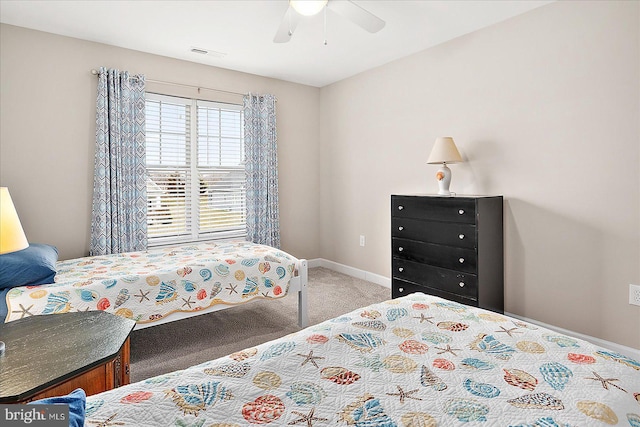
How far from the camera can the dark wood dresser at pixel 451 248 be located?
2.96 meters

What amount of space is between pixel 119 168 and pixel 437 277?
3114 millimetres

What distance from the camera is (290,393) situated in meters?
1.14

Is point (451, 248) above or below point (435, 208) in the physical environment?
below

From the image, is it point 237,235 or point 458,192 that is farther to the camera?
point 237,235

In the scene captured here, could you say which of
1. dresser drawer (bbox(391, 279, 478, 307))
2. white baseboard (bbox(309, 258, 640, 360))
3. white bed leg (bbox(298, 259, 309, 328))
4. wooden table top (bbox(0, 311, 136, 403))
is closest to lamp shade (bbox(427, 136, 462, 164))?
dresser drawer (bbox(391, 279, 478, 307))

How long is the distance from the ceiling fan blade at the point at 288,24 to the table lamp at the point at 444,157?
157 centimetres

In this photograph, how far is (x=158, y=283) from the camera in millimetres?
2688

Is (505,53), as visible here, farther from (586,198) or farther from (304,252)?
(304,252)

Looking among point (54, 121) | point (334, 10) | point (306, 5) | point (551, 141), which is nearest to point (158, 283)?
point (54, 121)

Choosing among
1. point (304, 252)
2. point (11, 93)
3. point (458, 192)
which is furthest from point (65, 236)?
point (458, 192)

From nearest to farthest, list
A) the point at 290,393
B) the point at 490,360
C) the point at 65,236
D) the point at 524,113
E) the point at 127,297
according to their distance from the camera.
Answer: the point at 290,393 → the point at 490,360 → the point at 127,297 → the point at 524,113 → the point at 65,236

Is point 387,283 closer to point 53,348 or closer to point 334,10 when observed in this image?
point 334,10

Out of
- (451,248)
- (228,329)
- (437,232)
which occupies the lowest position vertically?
(228,329)

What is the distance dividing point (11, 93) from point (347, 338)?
3.57m
